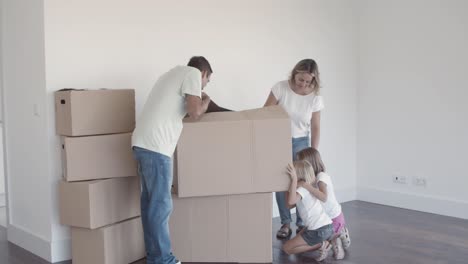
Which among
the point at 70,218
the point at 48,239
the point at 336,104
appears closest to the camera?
the point at 70,218

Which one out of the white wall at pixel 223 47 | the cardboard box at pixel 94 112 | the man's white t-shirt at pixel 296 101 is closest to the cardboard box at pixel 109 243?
the cardboard box at pixel 94 112

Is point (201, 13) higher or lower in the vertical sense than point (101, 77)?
higher

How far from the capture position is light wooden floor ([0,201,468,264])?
11.0 ft

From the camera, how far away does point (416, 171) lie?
469cm

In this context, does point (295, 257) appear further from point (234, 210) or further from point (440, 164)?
point (440, 164)

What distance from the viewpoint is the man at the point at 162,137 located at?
285cm

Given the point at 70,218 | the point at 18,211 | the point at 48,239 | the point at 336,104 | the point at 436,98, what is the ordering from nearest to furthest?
1. the point at 70,218
2. the point at 48,239
3. the point at 18,211
4. the point at 436,98
5. the point at 336,104

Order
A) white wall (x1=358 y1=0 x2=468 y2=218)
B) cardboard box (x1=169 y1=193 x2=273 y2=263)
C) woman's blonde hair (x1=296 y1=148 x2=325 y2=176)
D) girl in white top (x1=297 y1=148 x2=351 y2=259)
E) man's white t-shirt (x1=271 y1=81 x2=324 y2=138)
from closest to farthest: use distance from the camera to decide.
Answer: cardboard box (x1=169 y1=193 x2=273 y2=263), girl in white top (x1=297 y1=148 x2=351 y2=259), woman's blonde hair (x1=296 y1=148 x2=325 y2=176), man's white t-shirt (x1=271 y1=81 x2=324 y2=138), white wall (x1=358 y1=0 x2=468 y2=218)

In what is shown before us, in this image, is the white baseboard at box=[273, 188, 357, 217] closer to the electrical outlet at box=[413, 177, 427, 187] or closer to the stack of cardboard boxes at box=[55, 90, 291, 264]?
the electrical outlet at box=[413, 177, 427, 187]

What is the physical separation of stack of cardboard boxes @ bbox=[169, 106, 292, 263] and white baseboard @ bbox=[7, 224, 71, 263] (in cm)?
72

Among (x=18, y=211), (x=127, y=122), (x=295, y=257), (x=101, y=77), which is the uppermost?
(x=101, y=77)

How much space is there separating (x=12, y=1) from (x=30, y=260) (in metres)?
1.71

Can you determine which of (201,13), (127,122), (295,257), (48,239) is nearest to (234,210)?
(295,257)

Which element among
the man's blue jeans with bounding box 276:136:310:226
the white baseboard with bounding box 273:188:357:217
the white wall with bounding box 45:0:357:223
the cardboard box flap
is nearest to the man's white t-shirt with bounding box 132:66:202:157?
the cardboard box flap
